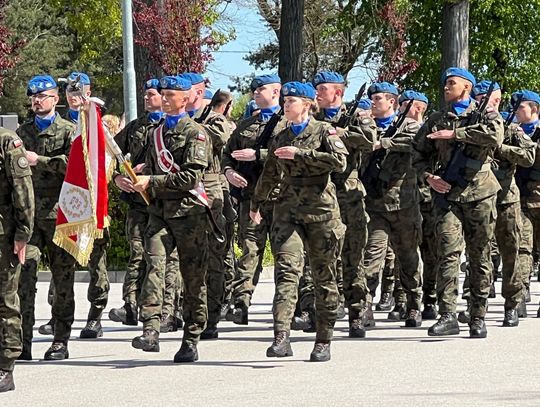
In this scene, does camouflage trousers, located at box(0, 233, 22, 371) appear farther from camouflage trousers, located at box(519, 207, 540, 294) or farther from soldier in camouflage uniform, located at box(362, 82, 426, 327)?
camouflage trousers, located at box(519, 207, 540, 294)

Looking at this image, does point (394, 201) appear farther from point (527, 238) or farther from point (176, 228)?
point (176, 228)

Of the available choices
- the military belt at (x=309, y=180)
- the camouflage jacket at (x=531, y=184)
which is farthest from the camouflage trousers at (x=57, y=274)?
the camouflage jacket at (x=531, y=184)

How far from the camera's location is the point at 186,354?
466 inches

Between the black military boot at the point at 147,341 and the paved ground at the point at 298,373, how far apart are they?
13cm

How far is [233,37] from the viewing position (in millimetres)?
49562

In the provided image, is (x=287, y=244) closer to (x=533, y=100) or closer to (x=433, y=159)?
(x=433, y=159)

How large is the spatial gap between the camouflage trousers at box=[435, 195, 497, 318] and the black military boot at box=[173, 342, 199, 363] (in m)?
2.51

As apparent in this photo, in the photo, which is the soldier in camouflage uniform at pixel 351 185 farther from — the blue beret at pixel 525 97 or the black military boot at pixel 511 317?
the blue beret at pixel 525 97

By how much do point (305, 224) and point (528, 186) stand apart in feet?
14.3

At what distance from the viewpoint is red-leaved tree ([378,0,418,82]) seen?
119 ft

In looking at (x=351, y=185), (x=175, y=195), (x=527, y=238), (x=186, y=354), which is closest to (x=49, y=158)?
(x=175, y=195)

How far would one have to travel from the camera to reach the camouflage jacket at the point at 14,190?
1048cm

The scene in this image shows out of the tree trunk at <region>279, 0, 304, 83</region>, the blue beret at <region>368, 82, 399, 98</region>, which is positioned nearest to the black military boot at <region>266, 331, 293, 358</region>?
the blue beret at <region>368, 82, 399, 98</region>

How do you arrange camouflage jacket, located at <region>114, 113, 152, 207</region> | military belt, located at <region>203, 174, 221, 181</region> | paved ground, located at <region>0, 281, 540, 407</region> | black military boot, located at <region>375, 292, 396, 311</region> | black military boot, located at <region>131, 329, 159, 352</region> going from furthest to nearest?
black military boot, located at <region>375, 292, 396, 311</region> < camouflage jacket, located at <region>114, 113, 152, 207</region> < military belt, located at <region>203, 174, 221, 181</region> < black military boot, located at <region>131, 329, 159, 352</region> < paved ground, located at <region>0, 281, 540, 407</region>
